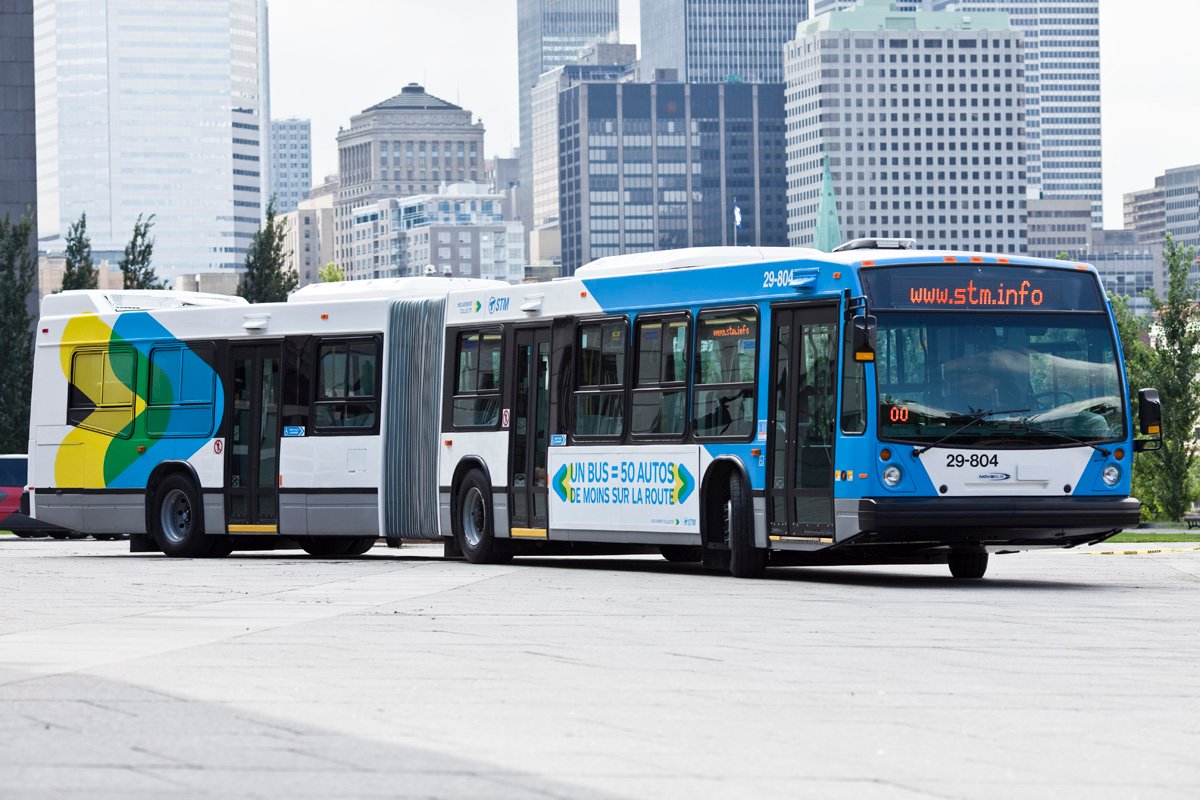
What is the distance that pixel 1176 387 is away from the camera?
147ft

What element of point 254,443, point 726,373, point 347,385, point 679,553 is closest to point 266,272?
point 254,443

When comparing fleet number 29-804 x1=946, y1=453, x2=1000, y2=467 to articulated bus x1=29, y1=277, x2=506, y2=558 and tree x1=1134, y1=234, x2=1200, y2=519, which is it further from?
tree x1=1134, y1=234, x2=1200, y2=519

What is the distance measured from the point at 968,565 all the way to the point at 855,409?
3.15 metres

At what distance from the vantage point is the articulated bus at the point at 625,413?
61.1ft

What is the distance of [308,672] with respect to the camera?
1172cm

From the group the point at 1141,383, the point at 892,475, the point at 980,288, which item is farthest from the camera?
the point at 1141,383

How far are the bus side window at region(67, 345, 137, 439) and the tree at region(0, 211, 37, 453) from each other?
77.8 ft

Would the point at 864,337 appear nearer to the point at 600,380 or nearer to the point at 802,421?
the point at 802,421

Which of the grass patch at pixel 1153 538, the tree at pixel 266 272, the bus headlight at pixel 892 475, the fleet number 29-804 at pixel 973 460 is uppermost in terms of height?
the tree at pixel 266 272

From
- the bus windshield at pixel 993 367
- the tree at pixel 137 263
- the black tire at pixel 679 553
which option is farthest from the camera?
the tree at pixel 137 263

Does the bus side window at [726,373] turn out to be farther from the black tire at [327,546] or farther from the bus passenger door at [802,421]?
the black tire at [327,546]

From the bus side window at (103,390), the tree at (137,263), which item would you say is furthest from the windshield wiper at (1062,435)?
the tree at (137,263)

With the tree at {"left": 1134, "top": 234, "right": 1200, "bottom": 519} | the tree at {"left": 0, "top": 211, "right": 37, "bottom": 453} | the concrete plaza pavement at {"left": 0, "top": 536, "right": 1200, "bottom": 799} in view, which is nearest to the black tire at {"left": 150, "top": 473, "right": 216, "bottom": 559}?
the concrete plaza pavement at {"left": 0, "top": 536, "right": 1200, "bottom": 799}

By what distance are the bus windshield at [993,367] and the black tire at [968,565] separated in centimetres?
219
